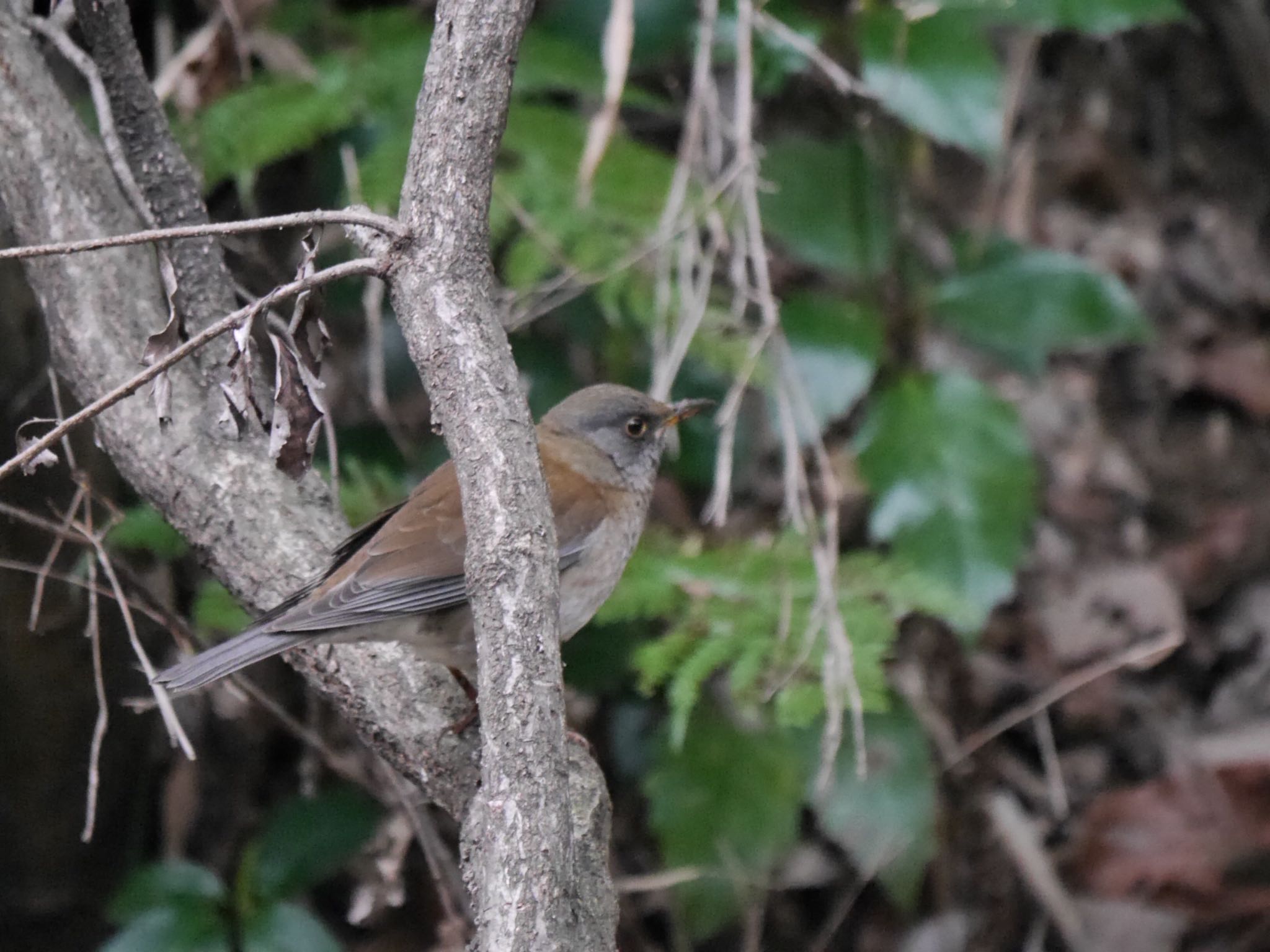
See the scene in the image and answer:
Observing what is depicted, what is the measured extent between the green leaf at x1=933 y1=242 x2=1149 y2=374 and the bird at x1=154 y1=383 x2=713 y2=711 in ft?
3.44

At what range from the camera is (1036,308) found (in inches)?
165

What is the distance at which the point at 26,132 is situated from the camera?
2.78 metres

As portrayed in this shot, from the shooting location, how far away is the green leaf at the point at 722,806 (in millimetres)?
3771

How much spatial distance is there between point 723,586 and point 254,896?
1466 millimetres

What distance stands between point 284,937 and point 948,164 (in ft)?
16.1

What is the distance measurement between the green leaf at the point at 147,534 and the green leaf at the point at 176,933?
921 millimetres

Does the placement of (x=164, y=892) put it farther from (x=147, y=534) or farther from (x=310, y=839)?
(x=147, y=534)

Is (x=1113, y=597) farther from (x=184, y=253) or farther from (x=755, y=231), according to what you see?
(x=184, y=253)

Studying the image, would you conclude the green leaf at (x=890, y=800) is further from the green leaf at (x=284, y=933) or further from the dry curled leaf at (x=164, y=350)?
the dry curled leaf at (x=164, y=350)

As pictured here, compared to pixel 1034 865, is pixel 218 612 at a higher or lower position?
higher

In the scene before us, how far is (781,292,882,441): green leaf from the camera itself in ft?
13.0

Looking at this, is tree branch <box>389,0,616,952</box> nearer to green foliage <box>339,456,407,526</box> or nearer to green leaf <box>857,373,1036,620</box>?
green foliage <box>339,456,407,526</box>

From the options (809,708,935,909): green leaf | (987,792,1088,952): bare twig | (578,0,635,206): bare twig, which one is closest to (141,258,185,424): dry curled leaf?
(578,0,635,206): bare twig

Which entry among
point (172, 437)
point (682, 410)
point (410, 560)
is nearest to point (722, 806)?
point (682, 410)
